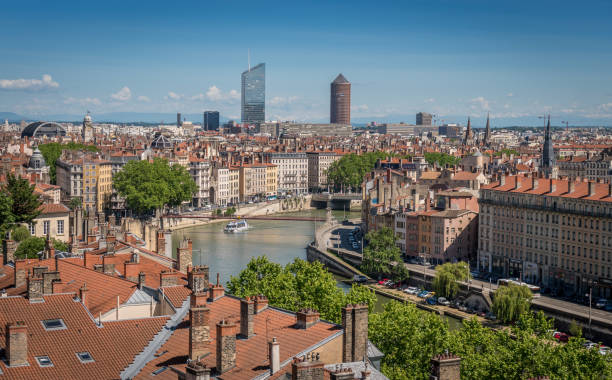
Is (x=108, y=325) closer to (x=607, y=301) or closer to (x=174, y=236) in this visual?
(x=607, y=301)

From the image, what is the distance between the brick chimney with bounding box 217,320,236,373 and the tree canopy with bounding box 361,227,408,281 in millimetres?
22115

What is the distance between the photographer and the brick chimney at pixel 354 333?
1016 centimetres

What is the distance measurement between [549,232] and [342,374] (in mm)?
23986

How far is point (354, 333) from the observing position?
33.4ft

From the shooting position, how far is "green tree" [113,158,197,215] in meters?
52.2

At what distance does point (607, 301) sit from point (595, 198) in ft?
13.3

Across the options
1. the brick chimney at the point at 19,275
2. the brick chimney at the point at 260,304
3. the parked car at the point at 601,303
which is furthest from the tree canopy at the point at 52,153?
the brick chimney at the point at 260,304

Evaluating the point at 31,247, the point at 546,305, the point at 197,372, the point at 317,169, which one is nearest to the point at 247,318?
the point at 197,372

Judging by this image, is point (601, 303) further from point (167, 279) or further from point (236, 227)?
point (236, 227)

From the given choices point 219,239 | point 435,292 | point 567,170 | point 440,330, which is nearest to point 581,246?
point 435,292

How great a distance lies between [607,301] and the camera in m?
26.8

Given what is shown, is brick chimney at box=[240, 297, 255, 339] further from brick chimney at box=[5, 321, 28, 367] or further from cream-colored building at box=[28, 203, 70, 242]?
cream-colored building at box=[28, 203, 70, 242]

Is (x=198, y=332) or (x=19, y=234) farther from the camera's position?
(x=19, y=234)

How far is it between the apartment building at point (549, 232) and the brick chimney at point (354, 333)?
19504 millimetres
